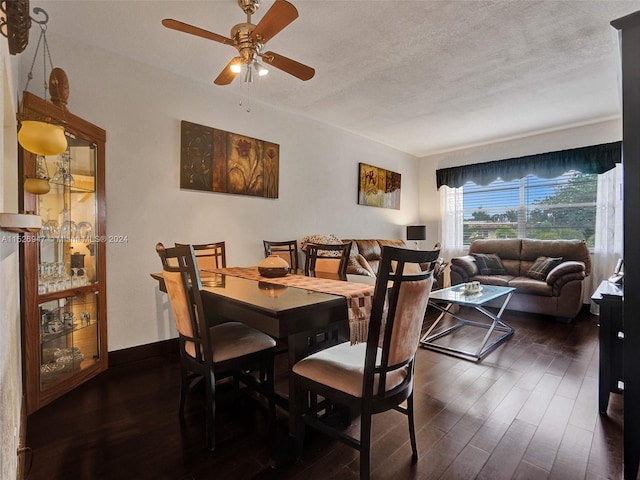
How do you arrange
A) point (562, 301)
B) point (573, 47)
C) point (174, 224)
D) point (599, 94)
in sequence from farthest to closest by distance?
point (562, 301), point (599, 94), point (174, 224), point (573, 47)

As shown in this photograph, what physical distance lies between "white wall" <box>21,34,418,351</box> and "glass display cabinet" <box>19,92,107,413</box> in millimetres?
160

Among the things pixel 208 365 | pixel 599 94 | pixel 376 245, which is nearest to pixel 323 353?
pixel 208 365

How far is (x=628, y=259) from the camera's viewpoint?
4.51ft

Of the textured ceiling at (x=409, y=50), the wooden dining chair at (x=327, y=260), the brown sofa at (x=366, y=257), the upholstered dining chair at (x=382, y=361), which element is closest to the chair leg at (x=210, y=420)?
the upholstered dining chair at (x=382, y=361)

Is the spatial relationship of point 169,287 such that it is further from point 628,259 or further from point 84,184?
point 628,259

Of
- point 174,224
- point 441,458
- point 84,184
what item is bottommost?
point 441,458

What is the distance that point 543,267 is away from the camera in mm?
4422

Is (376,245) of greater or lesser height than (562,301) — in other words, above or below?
above

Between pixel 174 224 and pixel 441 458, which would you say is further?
pixel 174 224

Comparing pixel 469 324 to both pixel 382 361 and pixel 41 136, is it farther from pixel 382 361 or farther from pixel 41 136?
pixel 41 136

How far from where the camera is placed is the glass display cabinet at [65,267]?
201cm

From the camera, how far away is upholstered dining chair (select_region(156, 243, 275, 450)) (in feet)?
5.37

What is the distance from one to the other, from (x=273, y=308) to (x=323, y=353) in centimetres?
45

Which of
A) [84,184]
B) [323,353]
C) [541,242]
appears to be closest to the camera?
[323,353]
